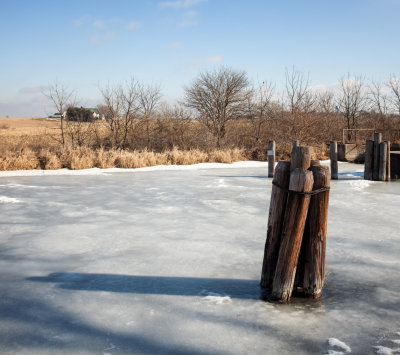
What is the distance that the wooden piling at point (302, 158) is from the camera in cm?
347

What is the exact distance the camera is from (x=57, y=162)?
15250mm

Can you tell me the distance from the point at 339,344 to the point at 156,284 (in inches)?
73.0

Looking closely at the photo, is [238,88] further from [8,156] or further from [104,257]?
[104,257]

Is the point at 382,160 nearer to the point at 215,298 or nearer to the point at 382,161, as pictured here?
the point at 382,161

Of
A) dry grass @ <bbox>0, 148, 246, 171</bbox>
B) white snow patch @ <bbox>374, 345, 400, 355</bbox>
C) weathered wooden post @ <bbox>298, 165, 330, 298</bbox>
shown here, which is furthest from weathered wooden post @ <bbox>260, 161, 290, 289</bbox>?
dry grass @ <bbox>0, 148, 246, 171</bbox>

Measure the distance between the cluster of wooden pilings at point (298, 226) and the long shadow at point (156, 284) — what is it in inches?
13.5

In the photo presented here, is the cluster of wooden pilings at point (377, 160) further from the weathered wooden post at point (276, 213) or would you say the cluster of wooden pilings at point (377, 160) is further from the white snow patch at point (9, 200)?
the white snow patch at point (9, 200)

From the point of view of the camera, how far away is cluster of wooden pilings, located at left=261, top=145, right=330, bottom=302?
11.4 feet

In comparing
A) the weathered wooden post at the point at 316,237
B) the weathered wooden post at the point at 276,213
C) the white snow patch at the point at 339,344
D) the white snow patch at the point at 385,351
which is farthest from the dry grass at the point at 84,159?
the white snow patch at the point at 385,351

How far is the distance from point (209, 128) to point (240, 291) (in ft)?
65.2

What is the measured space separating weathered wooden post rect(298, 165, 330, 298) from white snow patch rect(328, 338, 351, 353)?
759 mm

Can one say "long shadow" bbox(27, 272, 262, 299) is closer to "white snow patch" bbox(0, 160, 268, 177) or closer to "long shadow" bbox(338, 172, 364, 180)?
"long shadow" bbox(338, 172, 364, 180)

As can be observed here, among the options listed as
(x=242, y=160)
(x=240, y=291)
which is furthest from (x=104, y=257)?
(x=242, y=160)

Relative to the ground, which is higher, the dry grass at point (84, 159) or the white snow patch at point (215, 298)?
the dry grass at point (84, 159)
